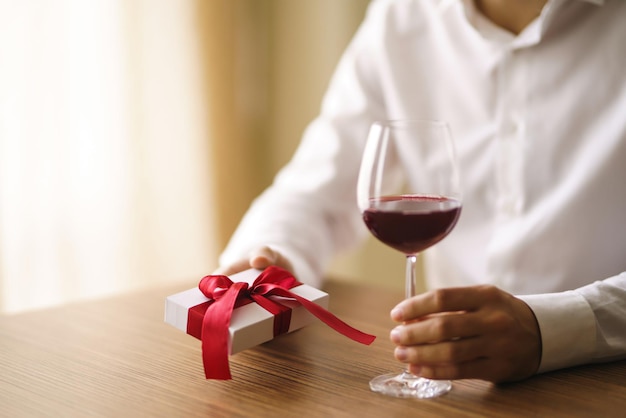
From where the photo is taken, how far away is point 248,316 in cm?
93

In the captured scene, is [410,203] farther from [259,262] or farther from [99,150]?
[99,150]

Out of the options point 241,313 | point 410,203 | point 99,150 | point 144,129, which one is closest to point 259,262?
A: point 241,313

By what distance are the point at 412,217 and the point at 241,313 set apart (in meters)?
0.25

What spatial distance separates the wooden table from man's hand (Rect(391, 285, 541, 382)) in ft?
0.11

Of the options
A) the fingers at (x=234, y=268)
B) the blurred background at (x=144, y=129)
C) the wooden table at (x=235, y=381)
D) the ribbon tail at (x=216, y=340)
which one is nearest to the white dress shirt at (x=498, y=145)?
the fingers at (x=234, y=268)

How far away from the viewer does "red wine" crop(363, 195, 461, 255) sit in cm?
89

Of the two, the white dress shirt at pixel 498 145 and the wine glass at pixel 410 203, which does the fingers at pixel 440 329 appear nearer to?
the wine glass at pixel 410 203

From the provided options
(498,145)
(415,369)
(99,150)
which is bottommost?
(99,150)

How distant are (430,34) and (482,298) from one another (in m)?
0.92

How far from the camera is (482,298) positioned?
89 centimetres

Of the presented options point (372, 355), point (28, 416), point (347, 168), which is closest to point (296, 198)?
point (347, 168)

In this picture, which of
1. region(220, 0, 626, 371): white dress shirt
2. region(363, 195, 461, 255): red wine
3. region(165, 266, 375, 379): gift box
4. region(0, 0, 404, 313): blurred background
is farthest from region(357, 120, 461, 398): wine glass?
region(0, 0, 404, 313): blurred background

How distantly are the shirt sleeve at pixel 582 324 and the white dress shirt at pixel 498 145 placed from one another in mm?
424

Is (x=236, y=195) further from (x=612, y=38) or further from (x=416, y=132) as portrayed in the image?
(x=416, y=132)
